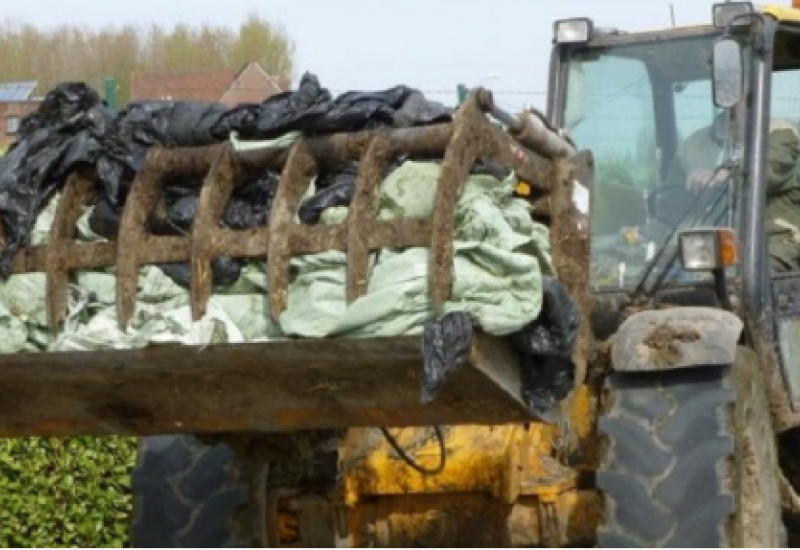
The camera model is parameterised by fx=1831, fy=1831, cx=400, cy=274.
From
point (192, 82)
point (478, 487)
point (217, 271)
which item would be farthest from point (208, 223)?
point (192, 82)

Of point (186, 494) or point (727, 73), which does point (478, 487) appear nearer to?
point (186, 494)

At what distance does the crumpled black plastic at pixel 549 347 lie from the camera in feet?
18.0

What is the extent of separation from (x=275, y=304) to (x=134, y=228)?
57 cm

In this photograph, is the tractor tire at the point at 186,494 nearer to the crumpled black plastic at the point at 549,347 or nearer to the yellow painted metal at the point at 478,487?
the yellow painted metal at the point at 478,487

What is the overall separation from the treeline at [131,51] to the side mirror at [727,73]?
30.9 metres

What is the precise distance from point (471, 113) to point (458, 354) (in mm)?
790

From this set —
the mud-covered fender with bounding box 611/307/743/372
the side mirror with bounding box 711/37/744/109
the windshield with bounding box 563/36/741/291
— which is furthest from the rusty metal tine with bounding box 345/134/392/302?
the windshield with bounding box 563/36/741/291

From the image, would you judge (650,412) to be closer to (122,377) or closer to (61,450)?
(122,377)

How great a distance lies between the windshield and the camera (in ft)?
24.5

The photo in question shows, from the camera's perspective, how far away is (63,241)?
5.77 meters

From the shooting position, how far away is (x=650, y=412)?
6.50 metres

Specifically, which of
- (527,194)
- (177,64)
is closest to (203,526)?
(527,194)

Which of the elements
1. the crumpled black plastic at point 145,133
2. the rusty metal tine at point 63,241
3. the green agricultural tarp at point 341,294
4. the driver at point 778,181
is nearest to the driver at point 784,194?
the driver at point 778,181

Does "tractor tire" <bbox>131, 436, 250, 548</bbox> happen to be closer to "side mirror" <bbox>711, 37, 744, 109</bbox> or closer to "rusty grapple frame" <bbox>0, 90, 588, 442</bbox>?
"rusty grapple frame" <bbox>0, 90, 588, 442</bbox>
